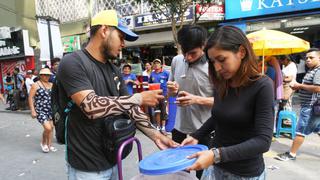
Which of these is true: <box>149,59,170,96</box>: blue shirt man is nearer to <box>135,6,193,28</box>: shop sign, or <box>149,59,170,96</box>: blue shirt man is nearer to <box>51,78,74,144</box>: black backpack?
<box>135,6,193,28</box>: shop sign

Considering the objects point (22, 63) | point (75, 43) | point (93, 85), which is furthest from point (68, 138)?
point (22, 63)

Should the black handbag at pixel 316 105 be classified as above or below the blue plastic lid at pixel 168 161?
below

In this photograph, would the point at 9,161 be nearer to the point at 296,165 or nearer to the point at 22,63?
the point at 296,165

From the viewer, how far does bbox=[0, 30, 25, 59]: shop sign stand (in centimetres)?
1828

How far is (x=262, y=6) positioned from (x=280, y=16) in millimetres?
719

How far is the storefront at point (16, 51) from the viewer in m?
18.2

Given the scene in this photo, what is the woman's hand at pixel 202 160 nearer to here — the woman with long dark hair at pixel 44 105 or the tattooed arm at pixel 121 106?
the tattooed arm at pixel 121 106

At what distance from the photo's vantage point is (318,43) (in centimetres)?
1094

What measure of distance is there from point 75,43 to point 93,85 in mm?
15044

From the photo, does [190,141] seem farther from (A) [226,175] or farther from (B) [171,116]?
(B) [171,116]

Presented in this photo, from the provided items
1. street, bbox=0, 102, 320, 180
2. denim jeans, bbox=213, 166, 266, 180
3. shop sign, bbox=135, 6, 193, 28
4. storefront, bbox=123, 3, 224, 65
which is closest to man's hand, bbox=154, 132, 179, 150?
denim jeans, bbox=213, 166, 266, 180

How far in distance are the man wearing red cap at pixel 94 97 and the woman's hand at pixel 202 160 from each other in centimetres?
56

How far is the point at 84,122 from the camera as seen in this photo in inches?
79.7

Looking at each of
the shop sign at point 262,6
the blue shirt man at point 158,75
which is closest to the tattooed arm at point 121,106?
the blue shirt man at point 158,75
